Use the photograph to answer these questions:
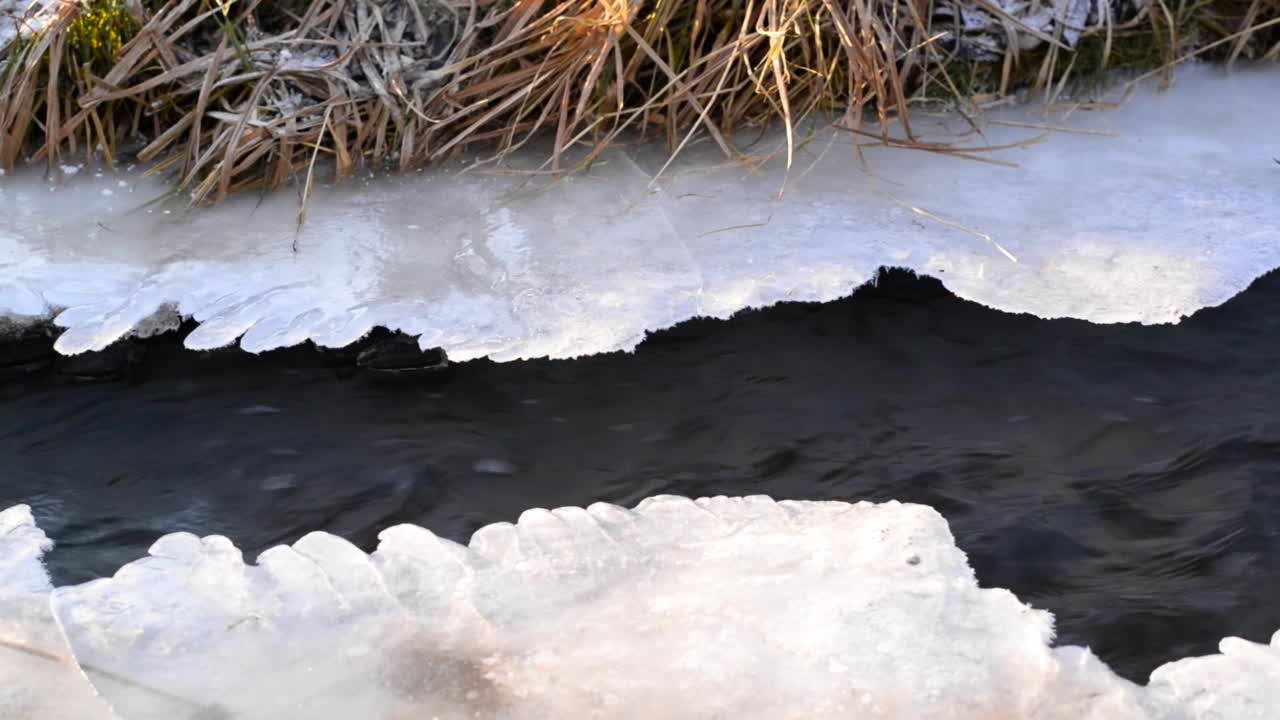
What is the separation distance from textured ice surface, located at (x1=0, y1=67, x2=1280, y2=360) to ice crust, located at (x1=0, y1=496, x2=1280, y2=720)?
51 cm

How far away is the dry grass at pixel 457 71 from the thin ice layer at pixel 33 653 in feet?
3.08

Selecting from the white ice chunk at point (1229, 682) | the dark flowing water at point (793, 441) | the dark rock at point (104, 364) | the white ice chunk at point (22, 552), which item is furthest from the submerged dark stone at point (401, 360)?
the white ice chunk at point (1229, 682)

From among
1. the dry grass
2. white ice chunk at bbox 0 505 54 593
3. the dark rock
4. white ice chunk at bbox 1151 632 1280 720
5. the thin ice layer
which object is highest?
the dry grass

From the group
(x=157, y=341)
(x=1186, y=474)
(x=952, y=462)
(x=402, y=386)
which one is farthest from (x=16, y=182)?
(x=1186, y=474)

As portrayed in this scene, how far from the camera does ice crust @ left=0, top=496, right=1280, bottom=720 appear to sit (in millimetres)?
1398

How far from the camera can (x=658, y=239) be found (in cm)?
228

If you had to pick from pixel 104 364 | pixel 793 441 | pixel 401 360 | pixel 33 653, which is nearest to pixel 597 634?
pixel 793 441

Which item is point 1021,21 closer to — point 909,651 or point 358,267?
point 358,267

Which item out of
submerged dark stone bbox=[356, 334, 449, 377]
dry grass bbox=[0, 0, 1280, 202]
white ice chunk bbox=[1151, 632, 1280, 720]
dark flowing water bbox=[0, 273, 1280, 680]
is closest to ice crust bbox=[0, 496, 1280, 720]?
white ice chunk bbox=[1151, 632, 1280, 720]

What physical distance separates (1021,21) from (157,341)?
5.87 feet

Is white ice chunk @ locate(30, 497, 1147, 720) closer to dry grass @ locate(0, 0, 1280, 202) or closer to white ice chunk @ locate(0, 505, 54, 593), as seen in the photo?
white ice chunk @ locate(0, 505, 54, 593)

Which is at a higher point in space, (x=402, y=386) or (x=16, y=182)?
(x=16, y=182)

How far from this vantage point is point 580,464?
1916 mm

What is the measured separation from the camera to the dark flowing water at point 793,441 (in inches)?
66.4
